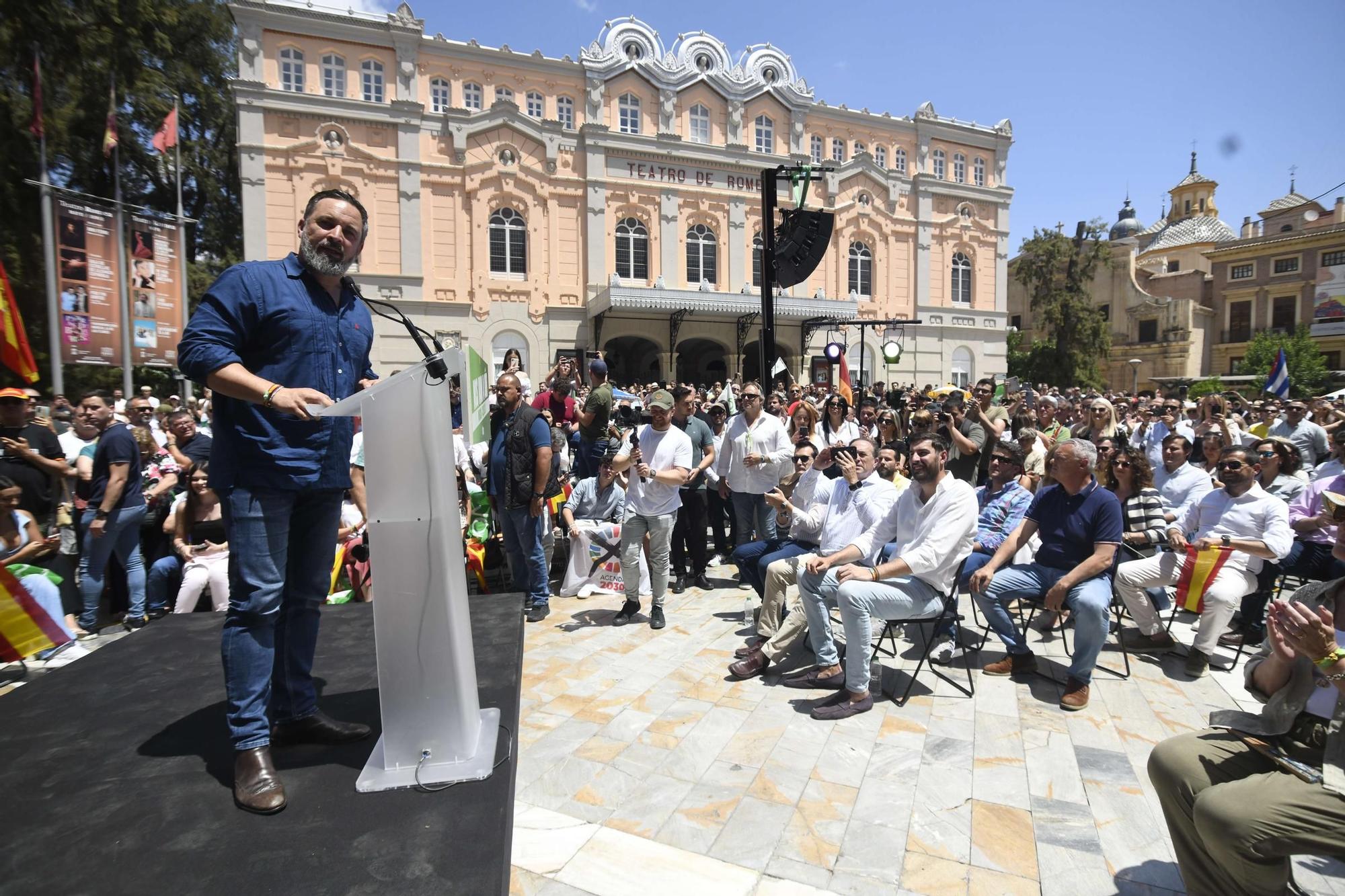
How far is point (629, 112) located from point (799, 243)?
1948 cm

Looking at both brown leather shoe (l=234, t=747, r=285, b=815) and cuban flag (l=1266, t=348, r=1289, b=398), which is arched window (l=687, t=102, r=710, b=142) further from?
brown leather shoe (l=234, t=747, r=285, b=815)

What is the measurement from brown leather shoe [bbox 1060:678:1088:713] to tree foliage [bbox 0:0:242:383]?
22.5m

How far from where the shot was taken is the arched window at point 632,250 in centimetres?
2427

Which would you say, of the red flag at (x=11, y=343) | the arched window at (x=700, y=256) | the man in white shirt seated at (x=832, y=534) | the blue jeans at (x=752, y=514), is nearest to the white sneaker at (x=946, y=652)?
the man in white shirt seated at (x=832, y=534)

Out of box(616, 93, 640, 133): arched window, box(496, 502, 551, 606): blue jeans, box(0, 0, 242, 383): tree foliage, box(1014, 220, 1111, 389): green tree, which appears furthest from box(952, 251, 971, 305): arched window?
box(0, 0, 242, 383): tree foliage

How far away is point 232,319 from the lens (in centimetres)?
203

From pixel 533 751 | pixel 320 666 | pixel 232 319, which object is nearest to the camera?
pixel 232 319

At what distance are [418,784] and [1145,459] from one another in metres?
5.60

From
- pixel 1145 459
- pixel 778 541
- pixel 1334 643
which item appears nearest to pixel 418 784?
pixel 1334 643

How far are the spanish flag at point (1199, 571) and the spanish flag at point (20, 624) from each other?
7936 millimetres

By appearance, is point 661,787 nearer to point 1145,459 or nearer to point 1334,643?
point 1334,643

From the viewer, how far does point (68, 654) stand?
16.0ft

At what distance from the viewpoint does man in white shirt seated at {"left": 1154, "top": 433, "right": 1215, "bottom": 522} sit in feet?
18.2

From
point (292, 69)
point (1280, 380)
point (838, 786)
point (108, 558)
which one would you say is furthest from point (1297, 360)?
point (108, 558)
